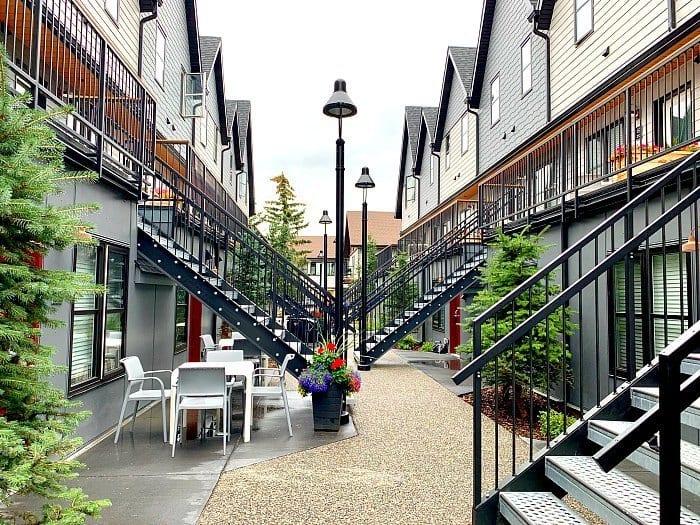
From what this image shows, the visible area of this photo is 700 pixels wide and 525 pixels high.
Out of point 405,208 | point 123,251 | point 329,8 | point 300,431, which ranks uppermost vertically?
point 329,8

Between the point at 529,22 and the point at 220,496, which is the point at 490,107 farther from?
the point at 220,496

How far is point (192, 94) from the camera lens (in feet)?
51.7

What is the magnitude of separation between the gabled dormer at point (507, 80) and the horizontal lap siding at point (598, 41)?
0.61m

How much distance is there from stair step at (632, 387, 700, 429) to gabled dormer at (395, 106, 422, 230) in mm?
21911

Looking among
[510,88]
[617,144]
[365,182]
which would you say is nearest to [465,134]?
[510,88]

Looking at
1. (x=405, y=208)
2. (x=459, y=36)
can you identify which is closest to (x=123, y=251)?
(x=405, y=208)

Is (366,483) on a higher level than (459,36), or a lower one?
lower

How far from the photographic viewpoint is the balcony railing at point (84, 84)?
16.2 ft

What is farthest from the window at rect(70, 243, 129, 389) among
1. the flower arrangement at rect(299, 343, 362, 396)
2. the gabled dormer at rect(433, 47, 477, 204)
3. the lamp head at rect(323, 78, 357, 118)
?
the gabled dormer at rect(433, 47, 477, 204)

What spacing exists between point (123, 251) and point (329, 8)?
15418 mm

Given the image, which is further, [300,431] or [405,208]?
[405,208]

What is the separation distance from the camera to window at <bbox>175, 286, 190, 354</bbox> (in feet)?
37.5

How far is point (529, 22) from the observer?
1269 cm

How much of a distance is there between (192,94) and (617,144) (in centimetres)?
1096
